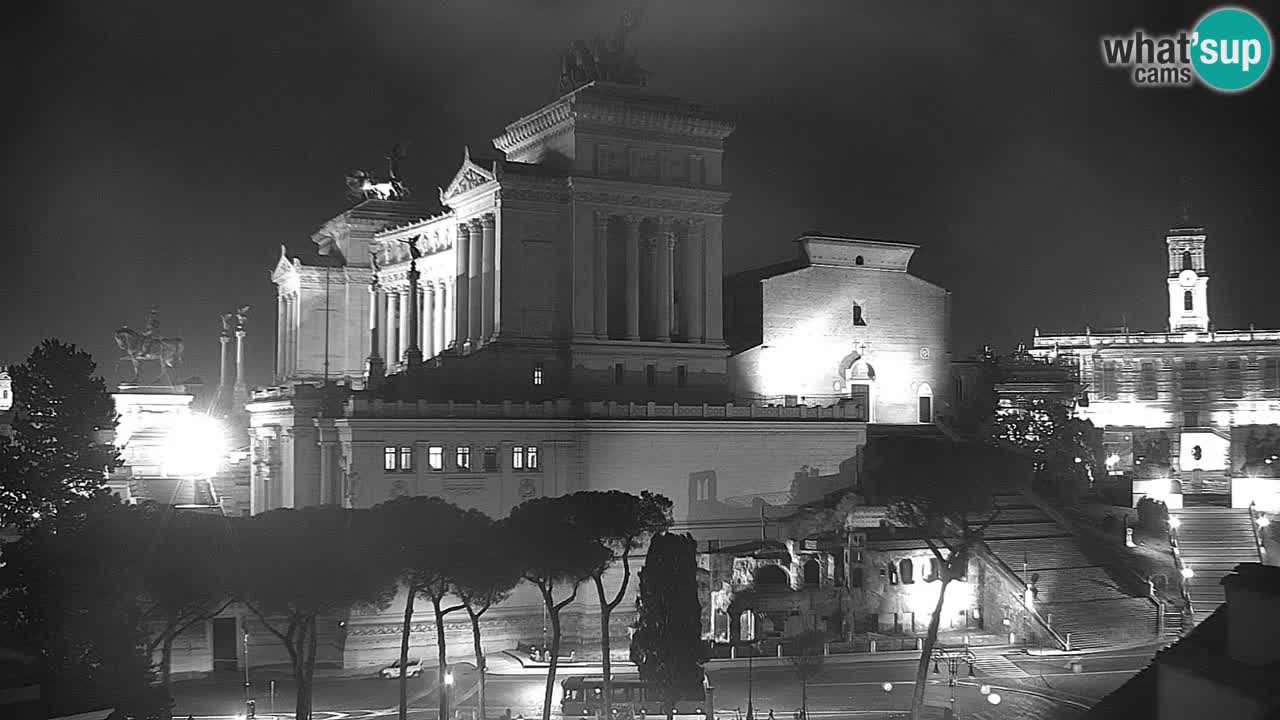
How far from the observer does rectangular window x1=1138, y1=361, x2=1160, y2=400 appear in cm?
12188

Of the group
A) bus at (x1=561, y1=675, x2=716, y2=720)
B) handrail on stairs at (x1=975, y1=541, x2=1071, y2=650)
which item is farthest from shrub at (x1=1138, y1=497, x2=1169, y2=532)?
bus at (x1=561, y1=675, x2=716, y2=720)

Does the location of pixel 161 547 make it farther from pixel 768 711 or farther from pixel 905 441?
pixel 905 441

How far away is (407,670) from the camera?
57.0 meters

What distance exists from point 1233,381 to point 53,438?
340 ft

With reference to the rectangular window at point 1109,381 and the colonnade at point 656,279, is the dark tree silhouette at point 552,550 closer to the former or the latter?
the colonnade at point 656,279

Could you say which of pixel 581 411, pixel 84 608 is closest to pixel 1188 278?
pixel 581 411

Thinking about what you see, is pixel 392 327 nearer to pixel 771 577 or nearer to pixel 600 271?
pixel 600 271

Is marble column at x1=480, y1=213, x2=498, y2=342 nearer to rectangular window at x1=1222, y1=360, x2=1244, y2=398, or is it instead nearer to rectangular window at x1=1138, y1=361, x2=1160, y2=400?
rectangular window at x1=1138, y1=361, x2=1160, y2=400

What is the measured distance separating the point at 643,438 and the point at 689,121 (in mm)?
18794

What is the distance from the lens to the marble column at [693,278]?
75.9m

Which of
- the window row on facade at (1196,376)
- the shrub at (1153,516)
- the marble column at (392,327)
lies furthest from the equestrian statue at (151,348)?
the window row on facade at (1196,376)

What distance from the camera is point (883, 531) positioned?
221 ft

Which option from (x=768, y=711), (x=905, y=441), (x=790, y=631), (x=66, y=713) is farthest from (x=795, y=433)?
(x=66, y=713)

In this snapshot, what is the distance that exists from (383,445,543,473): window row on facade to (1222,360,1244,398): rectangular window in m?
Answer: 80.5
